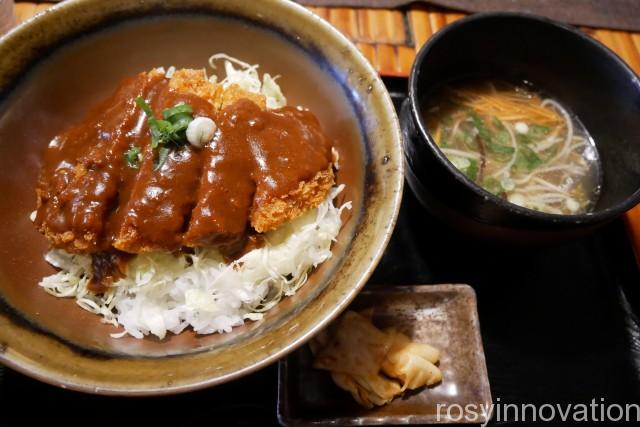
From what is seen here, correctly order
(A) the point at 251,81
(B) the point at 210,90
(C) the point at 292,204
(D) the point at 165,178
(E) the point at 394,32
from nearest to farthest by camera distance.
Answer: (D) the point at 165,178, (C) the point at 292,204, (B) the point at 210,90, (A) the point at 251,81, (E) the point at 394,32

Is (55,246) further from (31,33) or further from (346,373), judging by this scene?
(346,373)

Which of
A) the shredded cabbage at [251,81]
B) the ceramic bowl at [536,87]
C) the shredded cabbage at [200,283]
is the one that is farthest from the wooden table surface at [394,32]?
the shredded cabbage at [200,283]

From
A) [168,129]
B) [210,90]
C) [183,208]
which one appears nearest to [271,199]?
[183,208]

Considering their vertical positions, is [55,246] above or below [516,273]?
above

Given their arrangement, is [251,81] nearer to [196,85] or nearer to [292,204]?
[196,85]

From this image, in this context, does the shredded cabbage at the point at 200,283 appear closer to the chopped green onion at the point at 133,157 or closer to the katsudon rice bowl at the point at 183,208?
the katsudon rice bowl at the point at 183,208

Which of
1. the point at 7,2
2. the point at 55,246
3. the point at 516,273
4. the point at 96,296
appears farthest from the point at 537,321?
the point at 7,2
